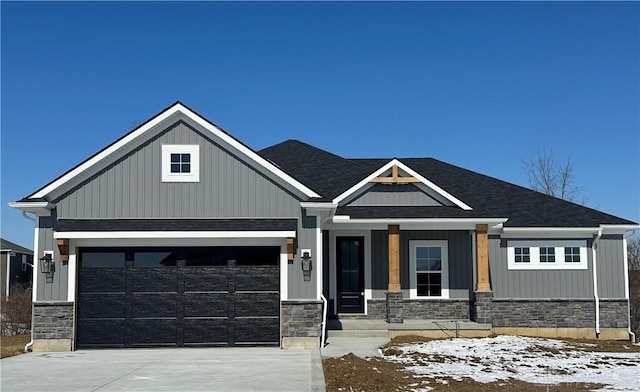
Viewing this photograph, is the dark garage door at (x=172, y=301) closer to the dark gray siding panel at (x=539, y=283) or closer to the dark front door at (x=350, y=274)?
the dark front door at (x=350, y=274)

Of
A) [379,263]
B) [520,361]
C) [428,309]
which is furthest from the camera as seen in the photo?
[379,263]

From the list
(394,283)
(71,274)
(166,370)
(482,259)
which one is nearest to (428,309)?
(394,283)

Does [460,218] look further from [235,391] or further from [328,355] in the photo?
[235,391]

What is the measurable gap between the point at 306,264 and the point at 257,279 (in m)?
1.20

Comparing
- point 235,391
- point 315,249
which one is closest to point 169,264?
point 315,249

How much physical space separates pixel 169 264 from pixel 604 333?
11993 millimetres

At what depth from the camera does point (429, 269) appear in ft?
60.5

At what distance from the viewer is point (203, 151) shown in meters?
14.8

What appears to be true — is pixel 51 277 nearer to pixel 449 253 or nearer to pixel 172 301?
pixel 172 301

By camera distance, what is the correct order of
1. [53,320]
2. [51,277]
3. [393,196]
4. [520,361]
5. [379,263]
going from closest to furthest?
[520,361], [53,320], [51,277], [379,263], [393,196]

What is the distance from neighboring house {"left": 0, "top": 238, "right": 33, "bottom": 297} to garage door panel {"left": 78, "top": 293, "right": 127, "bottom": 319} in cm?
2860

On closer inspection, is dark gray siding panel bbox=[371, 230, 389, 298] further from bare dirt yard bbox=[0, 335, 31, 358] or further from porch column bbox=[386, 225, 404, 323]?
bare dirt yard bbox=[0, 335, 31, 358]

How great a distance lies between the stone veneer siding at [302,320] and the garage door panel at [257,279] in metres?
0.62

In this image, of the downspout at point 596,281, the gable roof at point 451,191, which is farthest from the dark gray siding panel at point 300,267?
the downspout at point 596,281
